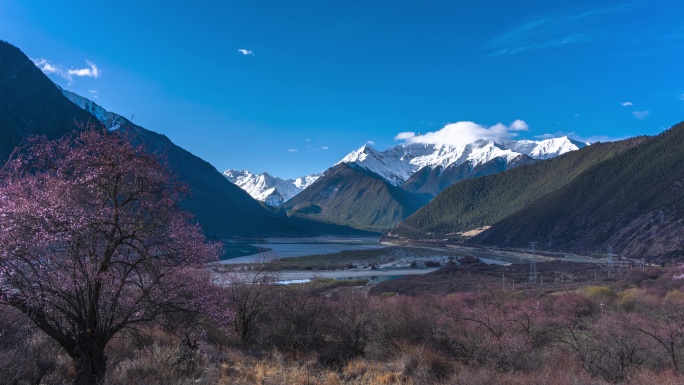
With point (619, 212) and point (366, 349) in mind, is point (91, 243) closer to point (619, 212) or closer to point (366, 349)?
point (366, 349)

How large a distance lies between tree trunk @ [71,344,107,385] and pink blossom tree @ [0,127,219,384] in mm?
20

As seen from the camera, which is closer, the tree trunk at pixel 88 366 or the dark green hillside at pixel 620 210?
the tree trunk at pixel 88 366

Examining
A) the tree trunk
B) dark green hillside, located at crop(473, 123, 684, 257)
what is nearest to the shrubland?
the tree trunk

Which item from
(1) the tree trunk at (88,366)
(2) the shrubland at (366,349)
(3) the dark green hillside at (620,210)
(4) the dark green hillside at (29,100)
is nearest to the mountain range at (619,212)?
(3) the dark green hillside at (620,210)

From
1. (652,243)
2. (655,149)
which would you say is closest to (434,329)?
(652,243)

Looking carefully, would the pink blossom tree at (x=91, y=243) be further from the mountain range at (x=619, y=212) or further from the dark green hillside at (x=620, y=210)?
the dark green hillside at (x=620, y=210)

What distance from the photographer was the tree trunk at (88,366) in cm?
887

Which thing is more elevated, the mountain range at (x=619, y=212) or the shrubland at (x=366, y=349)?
the mountain range at (x=619, y=212)

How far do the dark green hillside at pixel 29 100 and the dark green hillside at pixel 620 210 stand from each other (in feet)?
546

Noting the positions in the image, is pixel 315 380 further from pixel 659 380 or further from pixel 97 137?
pixel 659 380

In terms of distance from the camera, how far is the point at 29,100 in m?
167

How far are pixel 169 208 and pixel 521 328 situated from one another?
17.9m

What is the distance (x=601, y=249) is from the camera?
111000 mm

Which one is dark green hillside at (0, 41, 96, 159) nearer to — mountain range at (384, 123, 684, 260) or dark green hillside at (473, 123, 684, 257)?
mountain range at (384, 123, 684, 260)
